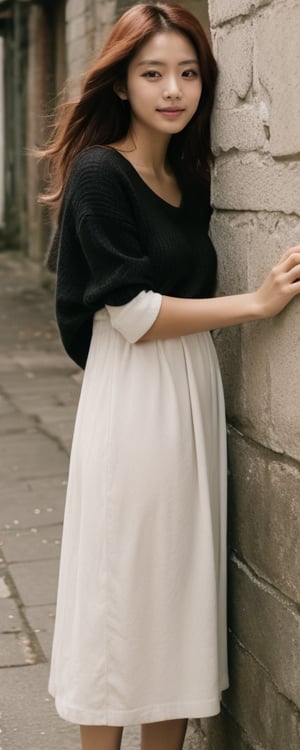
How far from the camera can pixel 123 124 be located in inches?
110

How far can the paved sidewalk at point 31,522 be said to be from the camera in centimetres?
353

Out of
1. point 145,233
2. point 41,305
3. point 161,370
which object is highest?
point 145,233

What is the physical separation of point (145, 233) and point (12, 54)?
616 inches

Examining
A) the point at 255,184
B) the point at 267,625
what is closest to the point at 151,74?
the point at 255,184

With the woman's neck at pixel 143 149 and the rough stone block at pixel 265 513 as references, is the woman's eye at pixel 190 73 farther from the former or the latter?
the rough stone block at pixel 265 513

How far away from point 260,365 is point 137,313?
29 centimetres

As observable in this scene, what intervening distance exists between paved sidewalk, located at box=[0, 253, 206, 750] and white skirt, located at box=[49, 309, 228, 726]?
0.63 metres

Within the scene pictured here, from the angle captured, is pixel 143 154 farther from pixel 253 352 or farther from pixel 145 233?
pixel 253 352

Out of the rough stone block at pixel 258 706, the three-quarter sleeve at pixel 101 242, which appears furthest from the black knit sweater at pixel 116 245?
the rough stone block at pixel 258 706

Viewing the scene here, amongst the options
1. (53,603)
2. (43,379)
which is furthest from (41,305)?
(53,603)

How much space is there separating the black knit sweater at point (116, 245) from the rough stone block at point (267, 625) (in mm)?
645

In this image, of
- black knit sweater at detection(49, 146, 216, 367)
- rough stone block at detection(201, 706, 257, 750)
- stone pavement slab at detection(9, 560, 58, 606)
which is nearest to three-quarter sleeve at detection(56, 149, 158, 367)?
black knit sweater at detection(49, 146, 216, 367)

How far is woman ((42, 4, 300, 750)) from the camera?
2.65 meters

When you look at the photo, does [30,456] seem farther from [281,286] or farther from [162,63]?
[281,286]
